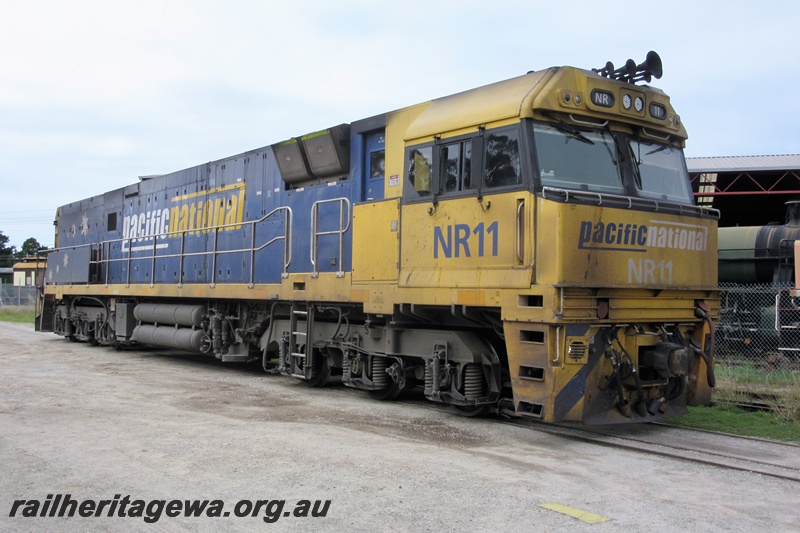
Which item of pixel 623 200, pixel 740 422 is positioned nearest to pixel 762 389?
pixel 740 422

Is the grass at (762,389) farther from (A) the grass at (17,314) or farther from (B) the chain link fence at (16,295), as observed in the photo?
(B) the chain link fence at (16,295)

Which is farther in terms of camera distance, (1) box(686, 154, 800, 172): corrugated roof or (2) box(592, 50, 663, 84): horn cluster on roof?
(1) box(686, 154, 800, 172): corrugated roof

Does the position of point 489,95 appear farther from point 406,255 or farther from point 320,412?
point 320,412

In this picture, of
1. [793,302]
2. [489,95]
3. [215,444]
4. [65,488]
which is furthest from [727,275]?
[65,488]

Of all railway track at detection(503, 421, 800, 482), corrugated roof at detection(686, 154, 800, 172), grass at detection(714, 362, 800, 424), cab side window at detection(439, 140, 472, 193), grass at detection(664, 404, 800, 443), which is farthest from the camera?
corrugated roof at detection(686, 154, 800, 172)

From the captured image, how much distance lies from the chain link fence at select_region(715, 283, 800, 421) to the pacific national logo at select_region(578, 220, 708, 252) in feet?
13.2

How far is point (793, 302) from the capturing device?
48.6 feet

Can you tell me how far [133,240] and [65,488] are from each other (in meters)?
12.3

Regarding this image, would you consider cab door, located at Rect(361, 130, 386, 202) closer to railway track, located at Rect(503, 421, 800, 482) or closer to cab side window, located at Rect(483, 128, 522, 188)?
cab side window, located at Rect(483, 128, 522, 188)

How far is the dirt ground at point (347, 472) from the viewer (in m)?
4.87

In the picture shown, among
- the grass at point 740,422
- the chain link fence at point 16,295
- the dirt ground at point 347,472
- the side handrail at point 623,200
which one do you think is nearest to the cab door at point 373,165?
the dirt ground at point 347,472

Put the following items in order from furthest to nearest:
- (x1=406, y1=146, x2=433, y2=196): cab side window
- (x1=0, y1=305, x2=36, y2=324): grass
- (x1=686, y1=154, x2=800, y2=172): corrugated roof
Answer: (x1=0, y1=305, x2=36, y2=324): grass
(x1=686, y1=154, x2=800, y2=172): corrugated roof
(x1=406, y1=146, x2=433, y2=196): cab side window

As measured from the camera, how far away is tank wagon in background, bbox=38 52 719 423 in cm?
709

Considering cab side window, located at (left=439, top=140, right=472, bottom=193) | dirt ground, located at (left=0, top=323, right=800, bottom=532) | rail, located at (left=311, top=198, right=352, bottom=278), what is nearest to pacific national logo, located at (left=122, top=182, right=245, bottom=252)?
rail, located at (left=311, top=198, right=352, bottom=278)
